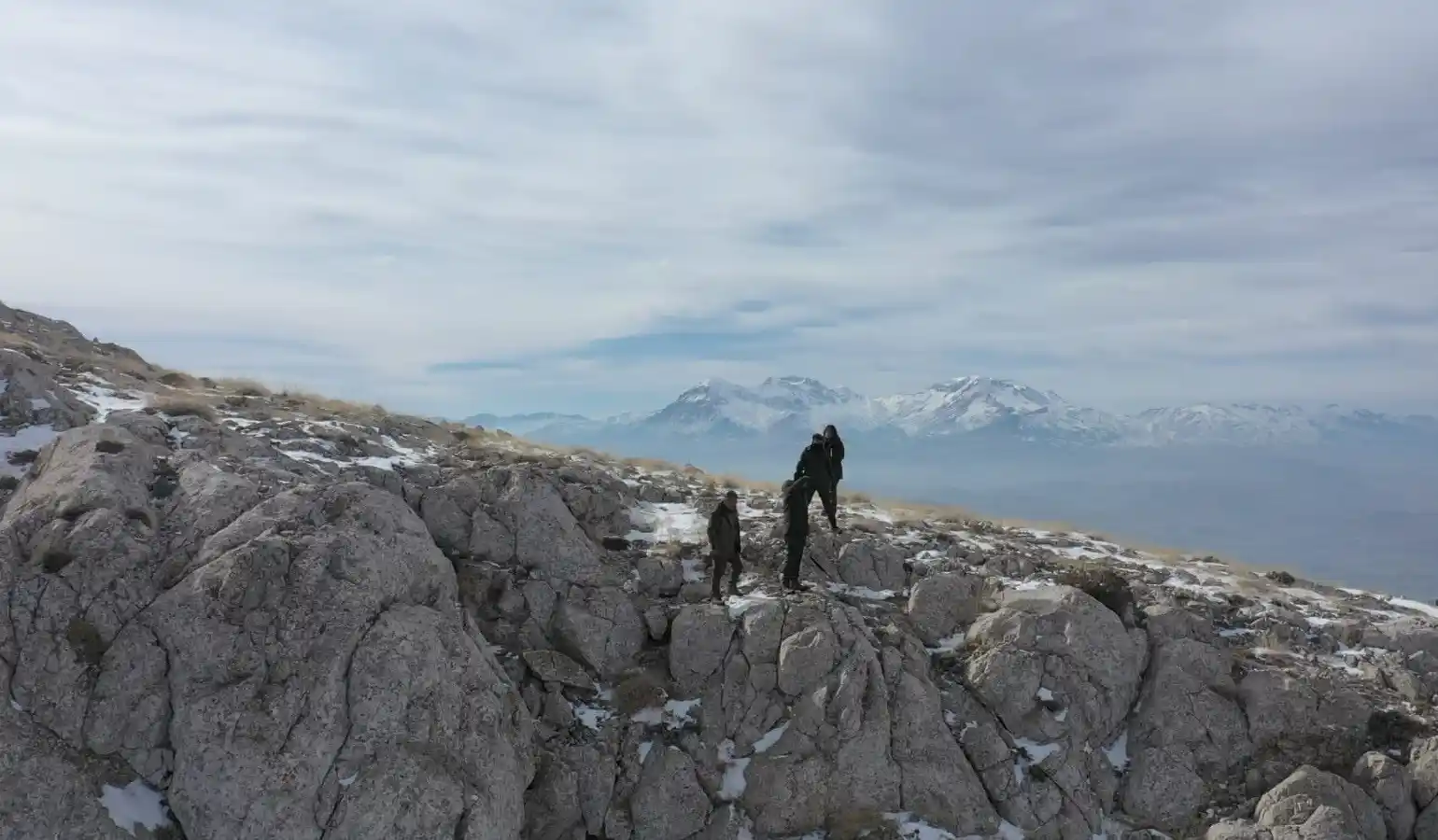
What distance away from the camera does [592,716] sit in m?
17.0

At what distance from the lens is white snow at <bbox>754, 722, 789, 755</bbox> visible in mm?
16562

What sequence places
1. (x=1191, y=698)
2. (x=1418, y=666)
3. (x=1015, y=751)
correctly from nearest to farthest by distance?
(x=1015, y=751) → (x=1191, y=698) → (x=1418, y=666)

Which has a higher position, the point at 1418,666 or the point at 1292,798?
the point at 1418,666

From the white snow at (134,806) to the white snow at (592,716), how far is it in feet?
23.7

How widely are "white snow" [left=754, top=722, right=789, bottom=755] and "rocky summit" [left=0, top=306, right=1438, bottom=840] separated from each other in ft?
0.14

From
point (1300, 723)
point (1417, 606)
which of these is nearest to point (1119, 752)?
point (1300, 723)

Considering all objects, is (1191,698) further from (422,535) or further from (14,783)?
(14,783)

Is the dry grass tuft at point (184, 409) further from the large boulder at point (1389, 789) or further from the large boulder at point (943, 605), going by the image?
the large boulder at point (1389, 789)

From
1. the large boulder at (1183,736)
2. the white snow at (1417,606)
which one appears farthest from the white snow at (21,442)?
the white snow at (1417,606)

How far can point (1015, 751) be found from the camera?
17078mm

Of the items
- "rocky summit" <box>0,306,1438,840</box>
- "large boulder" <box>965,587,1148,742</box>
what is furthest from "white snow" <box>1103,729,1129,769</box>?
"large boulder" <box>965,587,1148,742</box>

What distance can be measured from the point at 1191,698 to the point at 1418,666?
20.9 ft

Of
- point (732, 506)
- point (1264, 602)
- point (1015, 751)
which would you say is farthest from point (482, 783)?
point (1264, 602)

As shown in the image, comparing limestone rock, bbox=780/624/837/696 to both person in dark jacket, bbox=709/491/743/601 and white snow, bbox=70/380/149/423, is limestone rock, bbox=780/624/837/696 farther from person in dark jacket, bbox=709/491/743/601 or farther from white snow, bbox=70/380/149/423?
white snow, bbox=70/380/149/423
